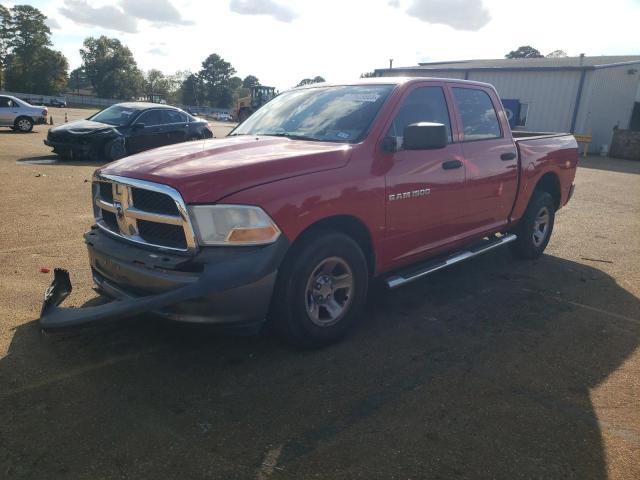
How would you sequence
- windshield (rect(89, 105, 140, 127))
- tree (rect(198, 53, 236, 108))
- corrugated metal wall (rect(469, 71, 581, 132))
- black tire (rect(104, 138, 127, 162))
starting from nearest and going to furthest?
black tire (rect(104, 138, 127, 162))
windshield (rect(89, 105, 140, 127))
corrugated metal wall (rect(469, 71, 581, 132))
tree (rect(198, 53, 236, 108))

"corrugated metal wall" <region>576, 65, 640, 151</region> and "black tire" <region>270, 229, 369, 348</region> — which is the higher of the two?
"corrugated metal wall" <region>576, 65, 640, 151</region>

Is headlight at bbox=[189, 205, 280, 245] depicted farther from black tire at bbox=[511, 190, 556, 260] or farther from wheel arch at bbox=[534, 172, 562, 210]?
wheel arch at bbox=[534, 172, 562, 210]

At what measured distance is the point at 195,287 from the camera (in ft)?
9.55

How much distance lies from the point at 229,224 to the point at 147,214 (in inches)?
23.1

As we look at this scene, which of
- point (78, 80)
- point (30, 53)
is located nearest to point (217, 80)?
point (78, 80)

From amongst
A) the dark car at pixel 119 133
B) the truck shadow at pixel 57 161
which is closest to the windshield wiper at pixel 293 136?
the truck shadow at pixel 57 161

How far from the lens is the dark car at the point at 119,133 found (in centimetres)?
1297

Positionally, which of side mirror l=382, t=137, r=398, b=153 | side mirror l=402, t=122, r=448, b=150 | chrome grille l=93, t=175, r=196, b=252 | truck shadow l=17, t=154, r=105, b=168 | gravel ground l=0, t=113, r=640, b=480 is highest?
side mirror l=402, t=122, r=448, b=150

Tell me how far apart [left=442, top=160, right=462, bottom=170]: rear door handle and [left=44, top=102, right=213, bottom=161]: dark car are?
418 inches

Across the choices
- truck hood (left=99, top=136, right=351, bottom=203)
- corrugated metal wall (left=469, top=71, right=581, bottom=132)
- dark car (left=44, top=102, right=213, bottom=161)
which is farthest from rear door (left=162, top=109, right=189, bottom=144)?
corrugated metal wall (left=469, top=71, right=581, bottom=132)

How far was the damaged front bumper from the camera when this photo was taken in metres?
2.92

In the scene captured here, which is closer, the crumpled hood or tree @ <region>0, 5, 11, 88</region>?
the crumpled hood

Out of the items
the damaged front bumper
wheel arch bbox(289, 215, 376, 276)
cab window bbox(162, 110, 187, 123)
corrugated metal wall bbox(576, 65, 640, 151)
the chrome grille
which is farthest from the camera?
corrugated metal wall bbox(576, 65, 640, 151)

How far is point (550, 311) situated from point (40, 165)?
39.5 ft
